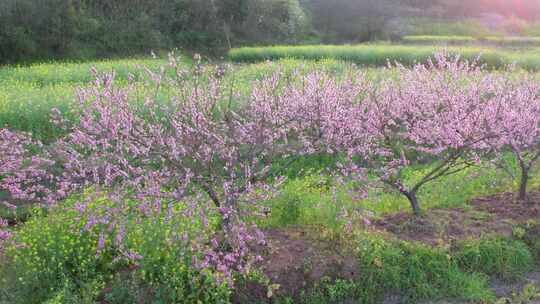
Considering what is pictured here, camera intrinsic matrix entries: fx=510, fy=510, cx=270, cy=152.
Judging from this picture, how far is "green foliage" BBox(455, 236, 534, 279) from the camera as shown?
6.39 m

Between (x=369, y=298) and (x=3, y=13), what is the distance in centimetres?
2530

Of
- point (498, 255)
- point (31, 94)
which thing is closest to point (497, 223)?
point (498, 255)

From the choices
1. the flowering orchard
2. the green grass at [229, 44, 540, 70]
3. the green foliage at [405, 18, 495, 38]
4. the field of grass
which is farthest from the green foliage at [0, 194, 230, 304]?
the green foliage at [405, 18, 495, 38]

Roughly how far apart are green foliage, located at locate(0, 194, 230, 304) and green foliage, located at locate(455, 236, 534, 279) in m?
3.14

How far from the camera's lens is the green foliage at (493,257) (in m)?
6.39

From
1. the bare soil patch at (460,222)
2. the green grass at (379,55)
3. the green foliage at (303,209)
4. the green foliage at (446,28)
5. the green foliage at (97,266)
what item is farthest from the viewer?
the green foliage at (446,28)

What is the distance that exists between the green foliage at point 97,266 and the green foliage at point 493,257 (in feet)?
10.3

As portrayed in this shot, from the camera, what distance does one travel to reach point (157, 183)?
5594mm

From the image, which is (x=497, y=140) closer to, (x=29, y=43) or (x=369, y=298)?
(x=369, y=298)

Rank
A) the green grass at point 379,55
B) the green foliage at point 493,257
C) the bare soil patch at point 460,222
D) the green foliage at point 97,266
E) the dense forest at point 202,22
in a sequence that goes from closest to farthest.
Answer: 1. the green foliage at point 97,266
2. the green foliage at point 493,257
3. the bare soil patch at point 460,222
4. the green grass at point 379,55
5. the dense forest at point 202,22

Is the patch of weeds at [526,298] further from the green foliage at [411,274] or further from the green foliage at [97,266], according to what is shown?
the green foliage at [97,266]

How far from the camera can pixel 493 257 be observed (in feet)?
21.2

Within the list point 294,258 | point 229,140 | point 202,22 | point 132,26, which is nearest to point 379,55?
point 202,22

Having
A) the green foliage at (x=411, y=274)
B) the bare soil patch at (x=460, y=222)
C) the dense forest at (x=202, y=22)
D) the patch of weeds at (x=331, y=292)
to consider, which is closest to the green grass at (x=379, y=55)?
the dense forest at (x=202, y=22)
